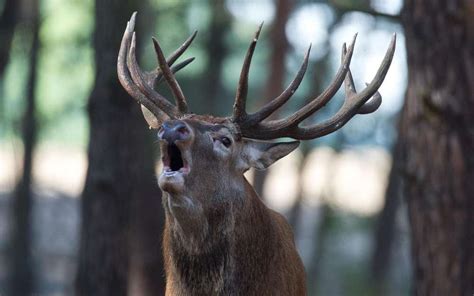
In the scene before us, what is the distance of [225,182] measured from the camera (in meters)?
6.57

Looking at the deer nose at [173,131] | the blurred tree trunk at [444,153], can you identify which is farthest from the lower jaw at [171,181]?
the blurred tree trunk at [444,153]

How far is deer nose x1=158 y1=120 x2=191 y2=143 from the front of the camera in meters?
6.04

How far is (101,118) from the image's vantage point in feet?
29.7

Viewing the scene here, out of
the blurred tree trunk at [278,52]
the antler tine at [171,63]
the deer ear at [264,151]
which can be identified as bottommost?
the deer ear at [264,151]

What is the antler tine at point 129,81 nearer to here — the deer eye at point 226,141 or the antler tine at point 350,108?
the deer eye at point 226,141

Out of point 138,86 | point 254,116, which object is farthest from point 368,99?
point 138,86

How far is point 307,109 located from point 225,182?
0.72 metres

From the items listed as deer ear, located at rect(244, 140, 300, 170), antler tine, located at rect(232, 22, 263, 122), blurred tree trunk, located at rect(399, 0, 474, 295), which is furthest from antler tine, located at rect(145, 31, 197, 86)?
blurred tree trunk, located at rect(399, 0, 474, 295)

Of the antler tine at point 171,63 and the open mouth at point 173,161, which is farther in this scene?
the antler tine at point 171,63

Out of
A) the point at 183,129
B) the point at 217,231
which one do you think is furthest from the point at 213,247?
the point at 183,129

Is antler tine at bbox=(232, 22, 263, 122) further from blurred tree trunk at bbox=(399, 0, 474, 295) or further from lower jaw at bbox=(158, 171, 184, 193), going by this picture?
blurred tree trunk at bbox=(399, 0, 474, 295)

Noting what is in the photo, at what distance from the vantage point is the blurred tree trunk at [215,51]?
750 inches

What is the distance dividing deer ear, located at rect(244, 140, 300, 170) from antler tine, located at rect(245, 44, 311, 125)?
0.61 ft

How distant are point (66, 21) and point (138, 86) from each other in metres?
14.7
